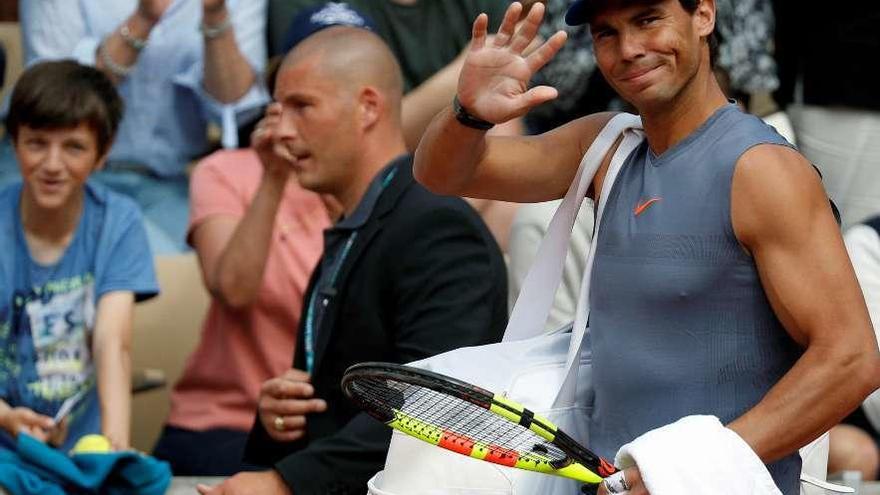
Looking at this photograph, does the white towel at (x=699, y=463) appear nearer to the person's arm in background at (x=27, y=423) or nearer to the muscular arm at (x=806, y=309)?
the muscular arm at (x=806, y=309)

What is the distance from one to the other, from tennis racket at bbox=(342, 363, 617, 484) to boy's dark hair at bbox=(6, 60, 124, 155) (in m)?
2.17

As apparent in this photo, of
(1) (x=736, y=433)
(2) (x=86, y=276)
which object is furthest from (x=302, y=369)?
(1) (x=736, y=433)

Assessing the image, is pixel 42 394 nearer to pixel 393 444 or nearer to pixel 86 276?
pixel 86 276

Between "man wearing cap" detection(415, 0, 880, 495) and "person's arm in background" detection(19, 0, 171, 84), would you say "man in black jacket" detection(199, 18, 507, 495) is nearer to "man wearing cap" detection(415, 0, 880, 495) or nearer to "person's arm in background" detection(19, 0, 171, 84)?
"man wearing cap" detection(415, 0, 880, 495)

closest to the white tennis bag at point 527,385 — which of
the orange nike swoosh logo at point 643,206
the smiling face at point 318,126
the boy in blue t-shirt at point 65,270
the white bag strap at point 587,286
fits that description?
the white bag strap at point 587,286

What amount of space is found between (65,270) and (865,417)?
8.00 feet

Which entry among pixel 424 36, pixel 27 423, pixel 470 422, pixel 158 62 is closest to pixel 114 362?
pixel 27 423

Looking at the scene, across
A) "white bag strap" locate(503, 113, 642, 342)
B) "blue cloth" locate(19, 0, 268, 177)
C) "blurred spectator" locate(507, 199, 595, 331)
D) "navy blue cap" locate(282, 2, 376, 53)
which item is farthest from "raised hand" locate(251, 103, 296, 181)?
"white bag strap" locate(503, 113, 642, 342)

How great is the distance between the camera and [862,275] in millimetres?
4859

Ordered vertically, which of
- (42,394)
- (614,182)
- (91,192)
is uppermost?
(614,182)

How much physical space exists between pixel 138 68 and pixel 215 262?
3.09 ft

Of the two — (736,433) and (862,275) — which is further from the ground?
(736,433)

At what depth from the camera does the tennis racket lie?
2639 millimetres

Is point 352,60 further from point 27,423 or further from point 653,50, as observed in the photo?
point 653,50
